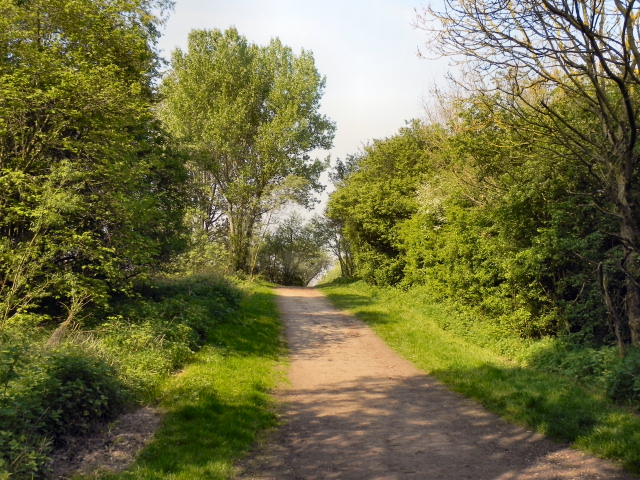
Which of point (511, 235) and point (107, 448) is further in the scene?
point (511, 235)

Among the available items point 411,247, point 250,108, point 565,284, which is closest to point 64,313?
point 565,284

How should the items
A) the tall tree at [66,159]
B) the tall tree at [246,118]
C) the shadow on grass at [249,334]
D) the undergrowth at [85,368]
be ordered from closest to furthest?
the undergrowth at [85,368] → the tall tree at [66,159] → the shadow on grass at [249,334] → the tall tree at [246,118]

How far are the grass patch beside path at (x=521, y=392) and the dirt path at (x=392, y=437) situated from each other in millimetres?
245

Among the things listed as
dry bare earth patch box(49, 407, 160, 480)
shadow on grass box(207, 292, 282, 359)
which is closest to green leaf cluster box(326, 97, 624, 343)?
shadow on grass box(207, 292, 282, 359)

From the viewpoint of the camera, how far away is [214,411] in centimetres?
726

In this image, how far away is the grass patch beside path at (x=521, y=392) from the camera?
5883 mm

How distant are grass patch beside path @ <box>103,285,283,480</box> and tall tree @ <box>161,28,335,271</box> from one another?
19.9 metres

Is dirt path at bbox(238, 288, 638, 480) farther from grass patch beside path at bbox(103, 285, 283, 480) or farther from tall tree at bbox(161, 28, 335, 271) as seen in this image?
tall tree at bbox(161, 28, 335, 271)

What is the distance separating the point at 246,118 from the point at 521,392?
1087 inches

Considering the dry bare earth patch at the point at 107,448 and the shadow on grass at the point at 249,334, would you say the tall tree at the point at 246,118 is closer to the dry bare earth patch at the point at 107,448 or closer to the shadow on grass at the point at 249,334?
the shadow on grass at the point at 249,334

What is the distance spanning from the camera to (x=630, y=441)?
5621mm

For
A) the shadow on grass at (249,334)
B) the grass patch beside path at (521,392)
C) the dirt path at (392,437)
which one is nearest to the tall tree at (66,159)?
the shadow on grass at (249,334)

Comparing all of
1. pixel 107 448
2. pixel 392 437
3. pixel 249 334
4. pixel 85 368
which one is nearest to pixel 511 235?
pixel 392 437

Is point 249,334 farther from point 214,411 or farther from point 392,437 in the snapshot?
point 392,437
